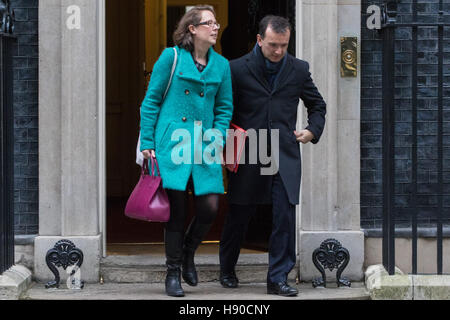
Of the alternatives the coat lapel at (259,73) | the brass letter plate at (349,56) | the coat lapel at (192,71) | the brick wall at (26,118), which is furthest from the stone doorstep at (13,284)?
the brass letter plate at (349,56)

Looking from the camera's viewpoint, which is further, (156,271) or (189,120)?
(156,271)

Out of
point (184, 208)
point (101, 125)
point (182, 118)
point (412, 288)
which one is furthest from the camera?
point (101, 125)

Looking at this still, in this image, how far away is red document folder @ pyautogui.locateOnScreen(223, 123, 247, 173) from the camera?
6.01m

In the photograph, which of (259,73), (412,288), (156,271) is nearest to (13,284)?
(156,271)

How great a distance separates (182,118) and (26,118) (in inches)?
65.0

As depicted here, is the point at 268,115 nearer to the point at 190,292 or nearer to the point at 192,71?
the point at 192,71

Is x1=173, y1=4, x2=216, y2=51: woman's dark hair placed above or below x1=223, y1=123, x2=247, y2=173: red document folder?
above

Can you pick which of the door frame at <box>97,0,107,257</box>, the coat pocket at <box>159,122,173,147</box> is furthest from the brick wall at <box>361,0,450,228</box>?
the door frame at <box>97,0,107,257</box>

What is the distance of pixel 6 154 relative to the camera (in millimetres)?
6305

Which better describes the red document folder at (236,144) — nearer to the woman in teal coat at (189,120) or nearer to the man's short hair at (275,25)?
the woman in teal coat at (189,120)

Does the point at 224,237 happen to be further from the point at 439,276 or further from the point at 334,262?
the point at 439,276

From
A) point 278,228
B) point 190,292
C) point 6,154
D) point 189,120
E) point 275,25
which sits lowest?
point 190,292

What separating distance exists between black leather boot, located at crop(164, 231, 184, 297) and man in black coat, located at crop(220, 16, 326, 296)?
0.52m

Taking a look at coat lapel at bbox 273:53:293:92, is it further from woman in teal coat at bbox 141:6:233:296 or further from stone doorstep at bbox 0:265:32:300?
stone doorstep at bbox 0:265:32:300
